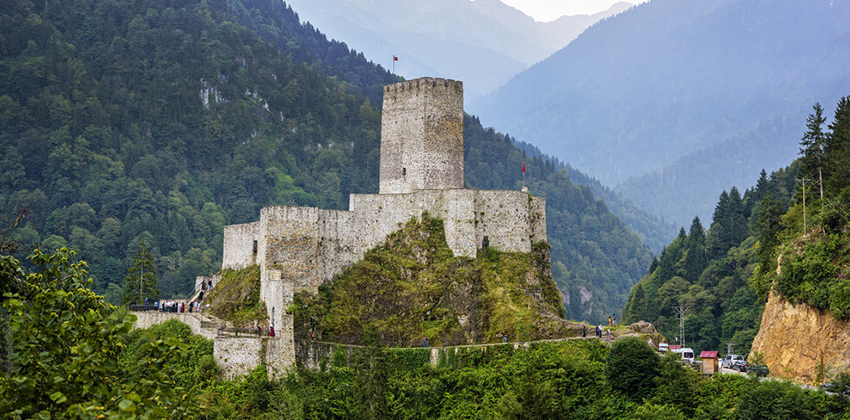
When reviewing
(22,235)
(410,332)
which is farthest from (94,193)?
(410,332)

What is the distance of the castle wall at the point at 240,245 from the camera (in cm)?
5472

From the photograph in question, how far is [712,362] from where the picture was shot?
46344mm

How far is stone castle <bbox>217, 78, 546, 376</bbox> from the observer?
165ft

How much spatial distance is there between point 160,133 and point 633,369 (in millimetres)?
111660

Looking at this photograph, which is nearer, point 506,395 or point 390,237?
point 506,395

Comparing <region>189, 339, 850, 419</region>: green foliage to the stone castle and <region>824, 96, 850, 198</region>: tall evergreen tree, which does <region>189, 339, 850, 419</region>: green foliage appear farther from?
<region>824, 96, 850, 198</region>: tall evergreen tree

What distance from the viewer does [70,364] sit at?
51.5 feet

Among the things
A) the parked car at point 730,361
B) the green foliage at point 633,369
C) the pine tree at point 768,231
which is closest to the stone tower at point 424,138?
the green foliage at point 633,369

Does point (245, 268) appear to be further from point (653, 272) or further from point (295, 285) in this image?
point (653, 272)

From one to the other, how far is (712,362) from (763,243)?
25.0 metres

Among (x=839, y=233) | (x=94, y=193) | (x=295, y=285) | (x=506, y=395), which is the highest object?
(x=94, y=193)

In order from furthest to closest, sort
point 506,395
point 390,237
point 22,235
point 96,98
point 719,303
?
point 96,98 < point 22,235 < point 719,303 < point 390,237 < point 506,395

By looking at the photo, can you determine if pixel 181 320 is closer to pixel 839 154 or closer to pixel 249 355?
pixel 249 355

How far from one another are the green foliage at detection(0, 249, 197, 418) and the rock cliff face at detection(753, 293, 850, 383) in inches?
1580
